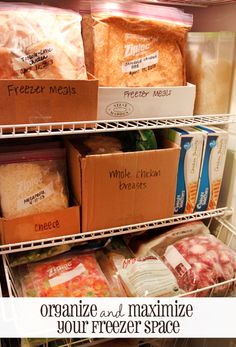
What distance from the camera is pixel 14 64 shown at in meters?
0.86

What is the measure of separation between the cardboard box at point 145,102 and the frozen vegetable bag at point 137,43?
39 millimetres

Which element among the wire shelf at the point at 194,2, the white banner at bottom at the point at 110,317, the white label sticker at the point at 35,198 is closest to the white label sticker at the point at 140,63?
the wire shelf at the point at 194,2

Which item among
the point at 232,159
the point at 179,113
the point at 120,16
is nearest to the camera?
the point at 120,16

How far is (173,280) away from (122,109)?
0.56 metres

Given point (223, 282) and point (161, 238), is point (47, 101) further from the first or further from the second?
point (223, 282)

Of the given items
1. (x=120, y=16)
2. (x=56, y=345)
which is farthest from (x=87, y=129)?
(x=56, y=345)

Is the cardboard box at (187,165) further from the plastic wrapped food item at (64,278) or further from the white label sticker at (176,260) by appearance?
the plastic wrapped food item at (64,278)

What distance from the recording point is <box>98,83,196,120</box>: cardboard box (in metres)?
1.00

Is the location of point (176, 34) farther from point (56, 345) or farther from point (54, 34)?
point (56, 345)

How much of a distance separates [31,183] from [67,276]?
1.06 ft

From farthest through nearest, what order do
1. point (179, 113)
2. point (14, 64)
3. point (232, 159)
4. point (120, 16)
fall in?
point (232, 159), point (179, 113), point (120, 16), point (14, 64)

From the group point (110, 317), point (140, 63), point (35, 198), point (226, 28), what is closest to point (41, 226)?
point (35, 198)

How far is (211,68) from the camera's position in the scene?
45.5 inches

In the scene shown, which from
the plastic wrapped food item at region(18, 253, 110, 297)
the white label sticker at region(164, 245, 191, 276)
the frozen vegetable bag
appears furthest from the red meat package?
the frozen vegetable bag
